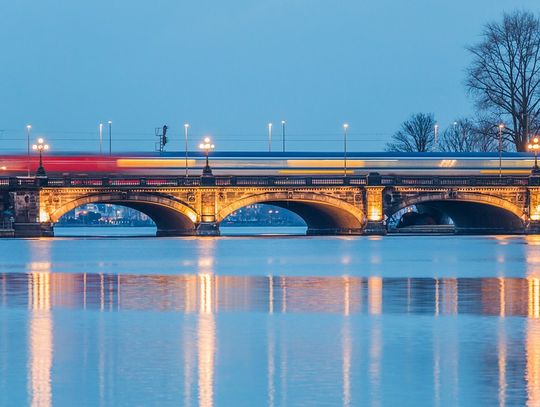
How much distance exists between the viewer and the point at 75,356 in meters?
25.3

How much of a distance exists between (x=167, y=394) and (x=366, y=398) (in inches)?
120

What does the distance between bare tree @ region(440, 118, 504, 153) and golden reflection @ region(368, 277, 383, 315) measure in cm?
6230

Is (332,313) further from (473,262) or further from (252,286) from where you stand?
(473,262)

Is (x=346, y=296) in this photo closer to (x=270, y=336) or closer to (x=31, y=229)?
(x=270, y=336)

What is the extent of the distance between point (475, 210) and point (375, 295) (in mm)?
71257

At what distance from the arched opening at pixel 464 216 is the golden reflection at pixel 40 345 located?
2384 inches

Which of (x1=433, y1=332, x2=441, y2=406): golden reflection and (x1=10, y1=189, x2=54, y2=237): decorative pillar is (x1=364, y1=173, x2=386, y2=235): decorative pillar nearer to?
(x1=10, y1=189, x2=54, y2=237): decorative pillar

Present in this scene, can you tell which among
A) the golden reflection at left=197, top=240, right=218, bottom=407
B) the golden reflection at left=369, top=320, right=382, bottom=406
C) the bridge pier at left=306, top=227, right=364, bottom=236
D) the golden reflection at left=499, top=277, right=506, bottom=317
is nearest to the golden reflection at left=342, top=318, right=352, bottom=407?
the golden reflection at left=369, top=320, right=382, bottom=406

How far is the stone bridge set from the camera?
94562 millimetres

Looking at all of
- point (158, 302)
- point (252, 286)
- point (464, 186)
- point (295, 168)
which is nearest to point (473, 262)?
point (252, 286)

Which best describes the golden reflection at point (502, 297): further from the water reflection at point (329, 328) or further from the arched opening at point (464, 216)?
the arched opening at point (464, 216)

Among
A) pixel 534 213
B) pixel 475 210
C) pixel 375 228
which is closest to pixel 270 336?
pixel 375 228

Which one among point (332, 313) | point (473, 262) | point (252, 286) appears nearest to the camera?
point (332, 313)

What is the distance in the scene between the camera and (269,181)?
96.8 meters
